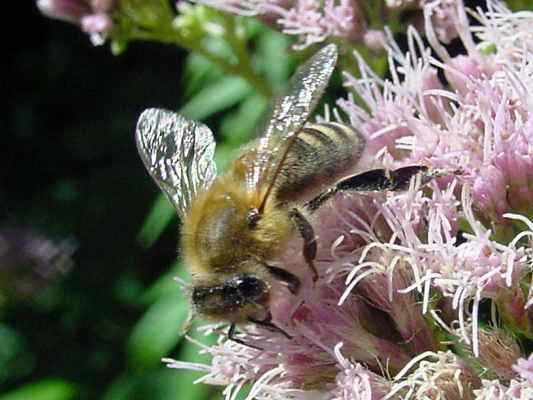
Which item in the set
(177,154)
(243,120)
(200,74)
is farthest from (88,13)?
(177,154)

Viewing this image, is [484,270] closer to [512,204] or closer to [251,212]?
[512,204]

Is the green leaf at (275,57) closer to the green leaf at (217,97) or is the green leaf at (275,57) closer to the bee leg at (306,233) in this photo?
the green leaf at (217,97)

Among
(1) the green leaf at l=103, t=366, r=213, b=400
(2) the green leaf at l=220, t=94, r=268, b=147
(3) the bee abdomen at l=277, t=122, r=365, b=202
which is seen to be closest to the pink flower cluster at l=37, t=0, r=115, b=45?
(2) the green leaf at l=220, t=94, r=268, b=147

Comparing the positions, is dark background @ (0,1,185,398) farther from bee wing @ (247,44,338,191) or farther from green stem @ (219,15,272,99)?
bee wing @ (247,44,338,191)

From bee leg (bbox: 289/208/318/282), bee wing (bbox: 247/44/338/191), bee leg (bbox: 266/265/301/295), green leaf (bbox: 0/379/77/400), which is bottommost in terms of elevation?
green leaf (bbox: 0/379/77/400)

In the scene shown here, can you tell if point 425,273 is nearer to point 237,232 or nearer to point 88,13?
point 237,232
